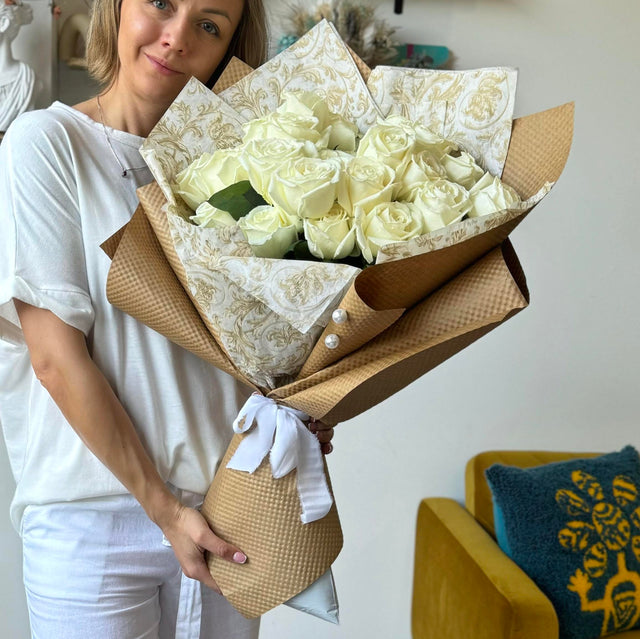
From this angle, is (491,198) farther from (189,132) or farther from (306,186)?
(189,132)

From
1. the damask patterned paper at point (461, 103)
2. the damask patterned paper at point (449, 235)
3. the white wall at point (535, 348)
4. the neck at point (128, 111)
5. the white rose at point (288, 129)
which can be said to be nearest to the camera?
the damask patterned paper at point (449, 235)

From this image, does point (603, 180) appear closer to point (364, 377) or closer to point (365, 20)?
point (365, 20)

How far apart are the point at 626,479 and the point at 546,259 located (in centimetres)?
77

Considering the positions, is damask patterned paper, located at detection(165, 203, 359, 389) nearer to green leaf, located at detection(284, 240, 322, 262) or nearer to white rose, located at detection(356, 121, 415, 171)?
green leaf, located at detection(284, 240, 322, 262)

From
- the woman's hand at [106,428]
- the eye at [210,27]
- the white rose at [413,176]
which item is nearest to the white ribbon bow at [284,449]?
the woman's hand at [106,428]

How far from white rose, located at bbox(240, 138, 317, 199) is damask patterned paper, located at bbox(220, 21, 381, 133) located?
18 centimetres

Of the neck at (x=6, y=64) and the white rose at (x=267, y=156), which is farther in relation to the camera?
the neck at (x=6, y=64)

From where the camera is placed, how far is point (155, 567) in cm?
117

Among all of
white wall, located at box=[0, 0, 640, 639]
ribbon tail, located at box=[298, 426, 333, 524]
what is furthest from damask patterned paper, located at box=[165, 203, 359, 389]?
white wall, located at box=[0, 0, 640, 639]

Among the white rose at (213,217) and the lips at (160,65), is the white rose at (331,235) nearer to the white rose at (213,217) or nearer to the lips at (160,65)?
the white rose at (213,217)

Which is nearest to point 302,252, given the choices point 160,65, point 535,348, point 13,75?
point 160,65

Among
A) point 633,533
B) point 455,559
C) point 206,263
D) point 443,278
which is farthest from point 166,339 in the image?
point 633,533

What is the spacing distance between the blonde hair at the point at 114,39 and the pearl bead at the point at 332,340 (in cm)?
55

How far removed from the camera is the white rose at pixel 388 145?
950mm
